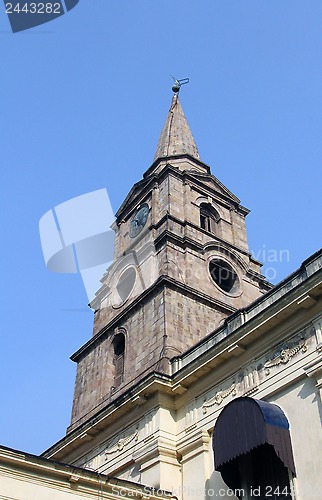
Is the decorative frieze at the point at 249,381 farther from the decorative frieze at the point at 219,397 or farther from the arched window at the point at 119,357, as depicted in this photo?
the arched window at the point at 119,357

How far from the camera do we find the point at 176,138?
1469 inches

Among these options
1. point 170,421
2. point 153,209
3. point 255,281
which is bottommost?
point 170,421

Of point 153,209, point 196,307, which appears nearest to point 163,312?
point 196,307

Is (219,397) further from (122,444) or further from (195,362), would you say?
(122,444)

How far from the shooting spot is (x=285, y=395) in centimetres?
1614

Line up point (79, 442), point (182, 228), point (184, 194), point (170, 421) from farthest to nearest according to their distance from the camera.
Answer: point (184, 194)
point (182, 228)
point (79, 442)
point (170, 421)

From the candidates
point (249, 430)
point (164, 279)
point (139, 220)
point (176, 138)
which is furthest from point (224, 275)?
point (249, 430)

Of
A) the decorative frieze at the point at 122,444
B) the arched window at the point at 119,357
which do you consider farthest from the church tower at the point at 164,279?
the decorative frieze at the point at 122,444

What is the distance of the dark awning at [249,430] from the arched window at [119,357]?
915cm

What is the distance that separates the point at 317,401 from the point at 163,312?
31.5 feet

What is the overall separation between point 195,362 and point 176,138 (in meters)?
21.2

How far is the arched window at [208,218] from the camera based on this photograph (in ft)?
102

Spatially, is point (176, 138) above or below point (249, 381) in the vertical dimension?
above

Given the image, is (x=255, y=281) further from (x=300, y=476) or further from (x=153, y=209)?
(x=300, y=476)
